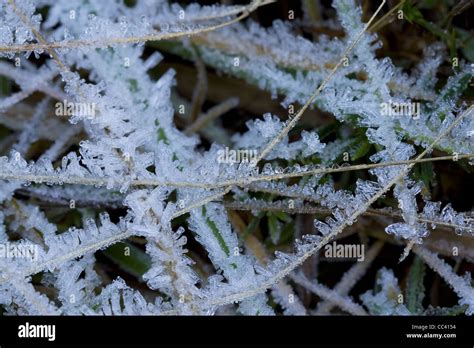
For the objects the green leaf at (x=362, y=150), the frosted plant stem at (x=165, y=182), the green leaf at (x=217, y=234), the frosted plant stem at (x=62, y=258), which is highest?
the green leaf at (x=362, y=150)

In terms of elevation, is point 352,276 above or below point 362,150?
below

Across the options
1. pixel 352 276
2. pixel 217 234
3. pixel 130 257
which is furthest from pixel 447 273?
pixel 130 257

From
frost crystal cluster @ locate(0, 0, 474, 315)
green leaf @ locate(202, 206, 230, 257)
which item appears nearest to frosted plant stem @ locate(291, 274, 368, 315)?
frost crystal cluster @ locate(0, 0, 474, 315)

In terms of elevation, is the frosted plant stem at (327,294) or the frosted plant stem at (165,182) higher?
the frosted plant stem at (165,182)

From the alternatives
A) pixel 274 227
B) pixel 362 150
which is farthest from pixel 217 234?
pixel 362 150

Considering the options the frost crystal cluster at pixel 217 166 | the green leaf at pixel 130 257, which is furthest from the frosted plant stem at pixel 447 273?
the green leaf at pixel 130 257

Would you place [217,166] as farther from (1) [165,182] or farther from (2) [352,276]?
(2) [352,276]

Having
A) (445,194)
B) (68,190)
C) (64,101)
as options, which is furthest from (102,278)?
(445,194)

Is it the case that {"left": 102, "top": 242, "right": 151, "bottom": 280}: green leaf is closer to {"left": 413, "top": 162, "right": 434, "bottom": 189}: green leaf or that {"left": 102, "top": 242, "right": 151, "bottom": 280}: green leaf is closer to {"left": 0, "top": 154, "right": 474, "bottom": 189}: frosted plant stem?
{"left": 0, "top": 154, "right": 474, "bottom": 189}: frosted plant stem

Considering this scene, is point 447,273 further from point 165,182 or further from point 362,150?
point 165,182

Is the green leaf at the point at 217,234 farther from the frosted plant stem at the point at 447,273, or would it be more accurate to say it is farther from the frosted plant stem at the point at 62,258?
the frosted plant stem at the point at 447,273

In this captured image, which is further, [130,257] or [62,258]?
[130,257]
